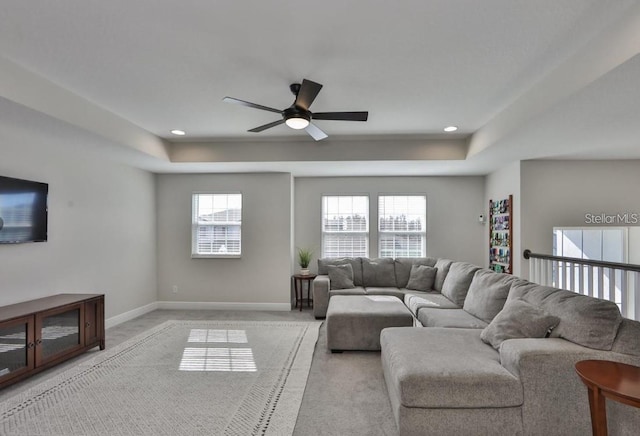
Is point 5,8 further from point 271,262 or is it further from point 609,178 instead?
point 609,178

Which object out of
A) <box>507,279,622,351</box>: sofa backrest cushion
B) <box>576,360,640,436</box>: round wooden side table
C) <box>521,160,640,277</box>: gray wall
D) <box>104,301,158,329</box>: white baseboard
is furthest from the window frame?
<box>576,360,640,436</box>: round wooden side table

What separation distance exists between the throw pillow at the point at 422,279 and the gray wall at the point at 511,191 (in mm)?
1162

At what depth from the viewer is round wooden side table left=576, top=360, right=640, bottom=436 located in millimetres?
1627

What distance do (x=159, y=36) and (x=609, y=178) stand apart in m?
5.83

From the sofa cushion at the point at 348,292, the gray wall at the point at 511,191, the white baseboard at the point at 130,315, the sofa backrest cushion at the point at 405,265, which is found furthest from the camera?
the sofa backrest cushion at the point at 405,265

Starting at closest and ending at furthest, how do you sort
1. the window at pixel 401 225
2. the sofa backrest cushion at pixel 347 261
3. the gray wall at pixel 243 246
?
1. the sofa backrest cushion at pixel 347 261
2. the gray wall at pixel 243 246
3. the window at pixel 401 225

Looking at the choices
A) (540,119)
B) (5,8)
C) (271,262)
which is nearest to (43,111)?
(5,8)

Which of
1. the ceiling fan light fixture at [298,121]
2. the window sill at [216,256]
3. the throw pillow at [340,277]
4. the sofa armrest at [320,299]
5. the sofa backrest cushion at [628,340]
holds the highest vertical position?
the ceiling fan light fixture at [298,121]

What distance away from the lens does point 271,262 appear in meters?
5.81

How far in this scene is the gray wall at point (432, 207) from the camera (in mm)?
6094

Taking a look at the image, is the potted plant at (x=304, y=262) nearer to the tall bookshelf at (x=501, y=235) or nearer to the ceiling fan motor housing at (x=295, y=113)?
the tall bookshelf at (x=501, y=235)

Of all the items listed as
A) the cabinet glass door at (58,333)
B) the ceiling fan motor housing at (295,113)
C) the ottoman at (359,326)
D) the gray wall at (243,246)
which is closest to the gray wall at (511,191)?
the ottoman at (359,326)

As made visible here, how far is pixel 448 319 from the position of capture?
11.2 ft

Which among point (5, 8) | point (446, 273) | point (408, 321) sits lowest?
point (408, 321)
